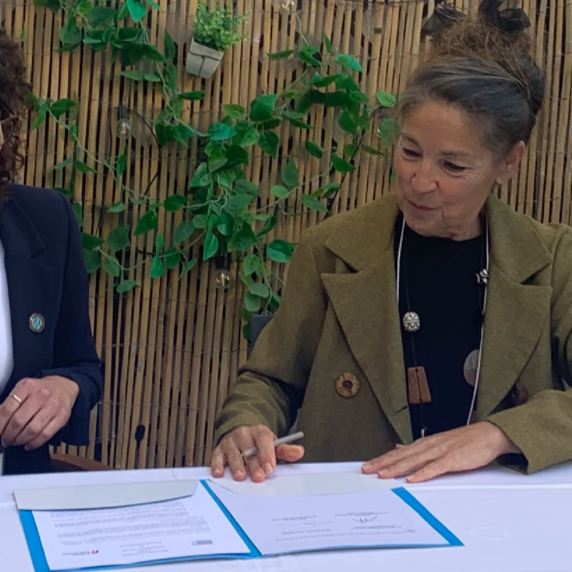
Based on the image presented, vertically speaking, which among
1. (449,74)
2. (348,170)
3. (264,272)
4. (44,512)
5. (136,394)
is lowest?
(136,394)

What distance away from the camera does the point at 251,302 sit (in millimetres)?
2617

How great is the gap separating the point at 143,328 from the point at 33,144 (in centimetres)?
64

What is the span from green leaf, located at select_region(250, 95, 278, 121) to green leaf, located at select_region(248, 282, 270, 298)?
1.67ft

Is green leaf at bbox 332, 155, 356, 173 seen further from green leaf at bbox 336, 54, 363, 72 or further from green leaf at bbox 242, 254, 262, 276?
green leaf at bbox 242, 254, 262, 276

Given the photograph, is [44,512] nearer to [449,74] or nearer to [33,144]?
[449,74]

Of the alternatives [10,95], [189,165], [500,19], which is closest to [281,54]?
[189,165]

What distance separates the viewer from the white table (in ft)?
3.10

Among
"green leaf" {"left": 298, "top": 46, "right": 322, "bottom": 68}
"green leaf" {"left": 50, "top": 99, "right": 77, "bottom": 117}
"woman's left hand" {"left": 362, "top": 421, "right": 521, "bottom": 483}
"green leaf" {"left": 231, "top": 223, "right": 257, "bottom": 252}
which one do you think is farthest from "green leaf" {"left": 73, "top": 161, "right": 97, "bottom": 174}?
"woman's left hand" {"left": 362, "top": 421, "right": 521, "bottom": 483}

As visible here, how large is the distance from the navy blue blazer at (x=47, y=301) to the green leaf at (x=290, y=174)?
32.9 inches

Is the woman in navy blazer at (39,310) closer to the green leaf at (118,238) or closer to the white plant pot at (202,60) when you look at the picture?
the green leaf at (118,238)

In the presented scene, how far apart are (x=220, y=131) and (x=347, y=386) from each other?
3.44 feet

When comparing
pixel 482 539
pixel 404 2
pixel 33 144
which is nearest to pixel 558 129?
pixel 404 2

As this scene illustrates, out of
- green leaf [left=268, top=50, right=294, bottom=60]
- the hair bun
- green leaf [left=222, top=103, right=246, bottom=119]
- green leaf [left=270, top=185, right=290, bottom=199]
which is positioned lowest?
green leaf [left=270, top=185, right=290, bottom=199]

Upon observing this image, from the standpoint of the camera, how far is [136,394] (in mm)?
2668
